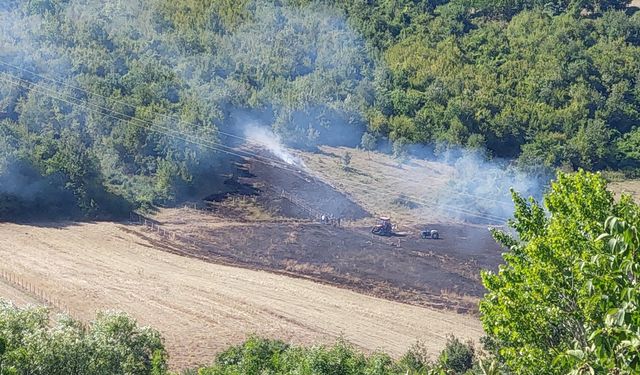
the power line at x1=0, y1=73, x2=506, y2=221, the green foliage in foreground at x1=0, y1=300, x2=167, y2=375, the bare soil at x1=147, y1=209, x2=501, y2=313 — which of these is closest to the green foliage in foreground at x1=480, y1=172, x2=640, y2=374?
the green foliage in foreground at x1=0, y1=300, x2=167, y2=375

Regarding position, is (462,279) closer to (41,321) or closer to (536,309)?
(41,321)

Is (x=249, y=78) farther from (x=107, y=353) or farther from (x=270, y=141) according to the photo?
(x=107, y=353)

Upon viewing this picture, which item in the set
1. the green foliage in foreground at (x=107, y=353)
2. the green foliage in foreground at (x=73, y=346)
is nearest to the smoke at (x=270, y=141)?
the green foliage in foreground at (x=107, y=353)

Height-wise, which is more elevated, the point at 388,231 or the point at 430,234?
the point at 430,234

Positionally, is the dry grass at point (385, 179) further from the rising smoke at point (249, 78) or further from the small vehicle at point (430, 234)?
the small vehicle at point (430, 234)

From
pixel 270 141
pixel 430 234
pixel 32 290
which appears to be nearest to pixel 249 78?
pixel 270 141

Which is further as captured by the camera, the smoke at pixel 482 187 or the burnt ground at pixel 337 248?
the smoke at pixel 482 187
